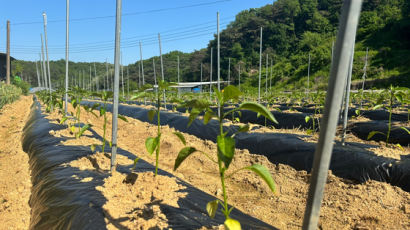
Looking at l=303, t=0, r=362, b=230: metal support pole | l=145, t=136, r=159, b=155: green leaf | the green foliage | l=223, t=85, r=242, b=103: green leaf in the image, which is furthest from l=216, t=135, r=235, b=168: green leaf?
the green foliage

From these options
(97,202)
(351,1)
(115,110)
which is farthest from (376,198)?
(115,110)

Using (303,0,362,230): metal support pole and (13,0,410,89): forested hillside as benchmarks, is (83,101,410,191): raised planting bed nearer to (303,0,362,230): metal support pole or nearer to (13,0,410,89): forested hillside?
(303,0,362,230): metal support pole

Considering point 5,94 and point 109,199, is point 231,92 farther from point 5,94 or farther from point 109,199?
point 5,94

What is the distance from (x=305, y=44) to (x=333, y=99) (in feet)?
120

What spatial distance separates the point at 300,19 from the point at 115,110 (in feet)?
143

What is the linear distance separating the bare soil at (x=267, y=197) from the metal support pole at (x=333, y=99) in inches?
40.5

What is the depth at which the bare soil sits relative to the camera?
1835 millimetres

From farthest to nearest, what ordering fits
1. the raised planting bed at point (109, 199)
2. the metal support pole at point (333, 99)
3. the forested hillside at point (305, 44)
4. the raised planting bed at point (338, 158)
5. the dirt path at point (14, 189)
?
the forested hillside at point (305, 44)
the raised planting bed at point (338, 158)
the dirt path at point (14, 189)
the raised planting bed at point (109, 199)
the metal support pole at point (333, 99)

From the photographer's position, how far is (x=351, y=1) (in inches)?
29.5

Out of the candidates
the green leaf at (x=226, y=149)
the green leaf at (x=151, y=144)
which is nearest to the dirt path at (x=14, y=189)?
the green leaf at (x=151, y=144)

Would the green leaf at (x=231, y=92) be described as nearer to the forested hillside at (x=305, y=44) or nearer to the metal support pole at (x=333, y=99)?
the metal support pole at (x=333, y=99)

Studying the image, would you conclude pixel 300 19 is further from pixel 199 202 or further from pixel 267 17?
pixel 199 202

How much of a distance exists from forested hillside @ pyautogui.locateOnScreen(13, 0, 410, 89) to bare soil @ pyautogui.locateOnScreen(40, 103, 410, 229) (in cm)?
1559

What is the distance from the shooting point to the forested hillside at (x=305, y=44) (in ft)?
77.8
